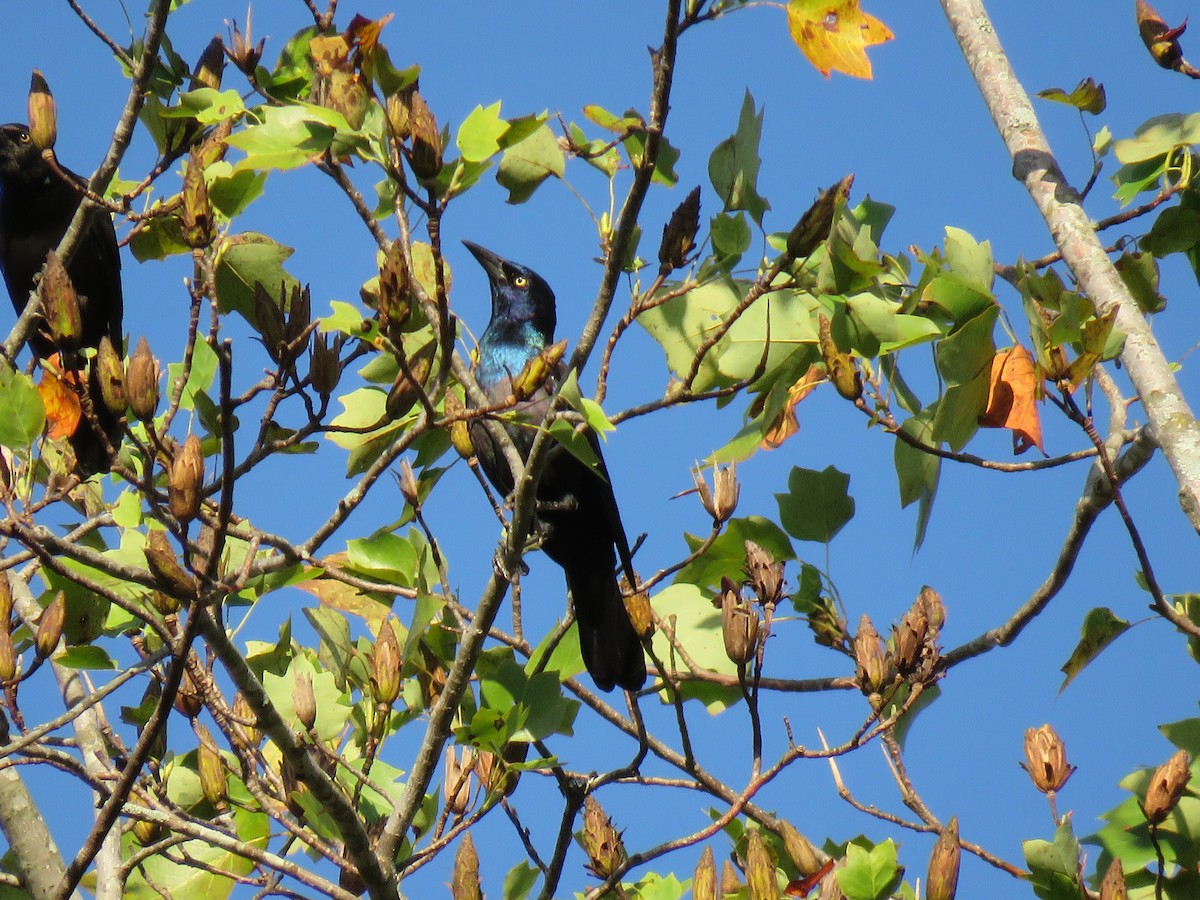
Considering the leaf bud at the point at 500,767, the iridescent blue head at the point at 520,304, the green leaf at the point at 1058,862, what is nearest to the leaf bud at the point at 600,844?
the leaf bud at the point at 500,767

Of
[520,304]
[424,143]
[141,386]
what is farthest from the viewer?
[520,304]

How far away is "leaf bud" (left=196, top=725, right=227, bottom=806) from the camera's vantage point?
9.14ft

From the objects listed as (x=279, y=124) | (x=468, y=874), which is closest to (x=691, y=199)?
(x=279, y=124)

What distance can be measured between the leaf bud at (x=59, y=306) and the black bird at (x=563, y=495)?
2.03 meters

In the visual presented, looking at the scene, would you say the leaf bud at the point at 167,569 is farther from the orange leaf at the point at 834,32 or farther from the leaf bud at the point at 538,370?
the orange leaf at the point at 834,32

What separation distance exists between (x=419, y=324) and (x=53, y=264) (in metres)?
0.64

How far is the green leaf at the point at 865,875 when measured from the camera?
1932mm

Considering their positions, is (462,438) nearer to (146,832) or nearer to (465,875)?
(465,875)

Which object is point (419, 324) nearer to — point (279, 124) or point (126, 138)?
point (279, 124)

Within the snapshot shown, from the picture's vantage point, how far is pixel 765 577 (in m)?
2.28

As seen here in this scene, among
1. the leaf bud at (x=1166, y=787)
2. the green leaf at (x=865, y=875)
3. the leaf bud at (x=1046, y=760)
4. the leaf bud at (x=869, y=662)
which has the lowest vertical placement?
the green leaf at (x=865, y=875)

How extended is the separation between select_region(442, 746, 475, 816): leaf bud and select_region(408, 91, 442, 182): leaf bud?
Result: 1328 mm

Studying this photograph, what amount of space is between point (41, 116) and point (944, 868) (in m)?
2.16

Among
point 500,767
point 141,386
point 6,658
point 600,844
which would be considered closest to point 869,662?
point 600,844
